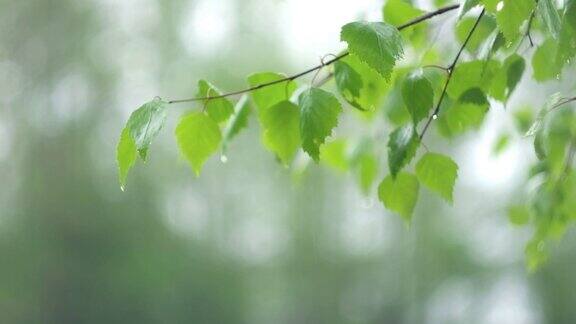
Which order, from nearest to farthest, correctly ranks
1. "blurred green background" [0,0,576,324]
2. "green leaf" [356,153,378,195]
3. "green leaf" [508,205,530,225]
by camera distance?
"green leaf" [356,153,378,195] → "green leaf" [508,205,530,225] → "blurred green background" [0,0,576,324]

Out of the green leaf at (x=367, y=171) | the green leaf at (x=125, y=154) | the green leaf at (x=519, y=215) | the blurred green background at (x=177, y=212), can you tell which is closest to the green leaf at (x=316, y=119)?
the green leaf at (x=125, y=154)

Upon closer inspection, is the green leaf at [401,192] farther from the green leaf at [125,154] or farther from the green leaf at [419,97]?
the green leaf at [125,154]

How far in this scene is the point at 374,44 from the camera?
21.8 inches

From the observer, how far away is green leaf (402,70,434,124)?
1.98 feet

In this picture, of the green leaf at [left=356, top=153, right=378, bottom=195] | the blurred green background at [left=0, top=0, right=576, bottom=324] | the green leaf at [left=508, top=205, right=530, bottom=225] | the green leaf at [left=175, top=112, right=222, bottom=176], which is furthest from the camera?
the blurred green background at [left=0, top=0, right=576, bottom=324]

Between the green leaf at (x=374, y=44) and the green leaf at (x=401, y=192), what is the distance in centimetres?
17

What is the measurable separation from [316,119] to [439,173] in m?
0.15

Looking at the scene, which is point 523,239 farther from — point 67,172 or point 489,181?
point 67,172

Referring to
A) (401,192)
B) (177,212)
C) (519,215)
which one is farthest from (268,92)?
(177,212)

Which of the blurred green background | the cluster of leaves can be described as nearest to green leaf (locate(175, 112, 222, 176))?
the cluster of leaves

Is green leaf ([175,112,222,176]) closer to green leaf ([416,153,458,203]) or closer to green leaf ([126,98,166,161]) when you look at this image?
green leaf ([126,98,166,161])

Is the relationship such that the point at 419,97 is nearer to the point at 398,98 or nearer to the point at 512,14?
the point at 512,14

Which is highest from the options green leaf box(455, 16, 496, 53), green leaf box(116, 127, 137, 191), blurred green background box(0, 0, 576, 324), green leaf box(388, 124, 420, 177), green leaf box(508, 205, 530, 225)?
blurred green background box(0, 0, 576, 324)

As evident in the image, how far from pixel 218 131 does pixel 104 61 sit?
3.35 metres
